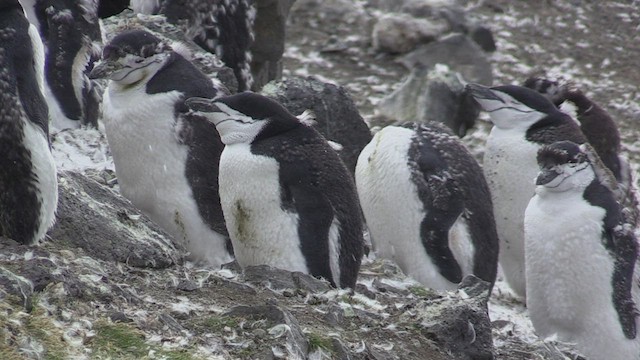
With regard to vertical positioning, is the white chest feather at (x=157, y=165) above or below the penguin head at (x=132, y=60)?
below

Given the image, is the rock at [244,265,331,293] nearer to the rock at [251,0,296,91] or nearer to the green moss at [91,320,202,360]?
the green moss at [91,320,202,360]

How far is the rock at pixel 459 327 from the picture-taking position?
5.24m

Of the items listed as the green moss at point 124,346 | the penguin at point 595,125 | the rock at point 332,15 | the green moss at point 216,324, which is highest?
the green moss at point 124,346

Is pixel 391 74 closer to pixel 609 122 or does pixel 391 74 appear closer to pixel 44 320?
pixel 609 122

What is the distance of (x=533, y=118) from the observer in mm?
8406

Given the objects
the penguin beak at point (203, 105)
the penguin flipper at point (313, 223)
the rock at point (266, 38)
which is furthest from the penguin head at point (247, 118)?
the rock at point (266, 38)

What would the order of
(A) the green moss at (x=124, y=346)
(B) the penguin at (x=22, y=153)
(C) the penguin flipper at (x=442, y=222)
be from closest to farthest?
(A) the green moss at (x=124, y=346)
(B) the penguin at (x=22, y=153)
(C) the penguin flipper at (x=442, y=222)

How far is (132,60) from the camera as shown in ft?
22.6

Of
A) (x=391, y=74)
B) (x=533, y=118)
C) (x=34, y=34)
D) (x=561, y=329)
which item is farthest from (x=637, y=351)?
(x=391, y=74)

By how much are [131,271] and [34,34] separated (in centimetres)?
101

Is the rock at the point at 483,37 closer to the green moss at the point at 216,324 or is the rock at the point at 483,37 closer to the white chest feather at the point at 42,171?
the white chest feather at the point at 42,171

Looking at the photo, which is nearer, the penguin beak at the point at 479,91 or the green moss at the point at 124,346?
the green moss at the point at 124,346

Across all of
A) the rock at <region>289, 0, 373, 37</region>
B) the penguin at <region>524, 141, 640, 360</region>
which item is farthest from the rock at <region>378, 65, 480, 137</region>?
the penguin at <region>524, 141, 640, 360</region>

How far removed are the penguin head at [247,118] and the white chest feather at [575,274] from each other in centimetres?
154
